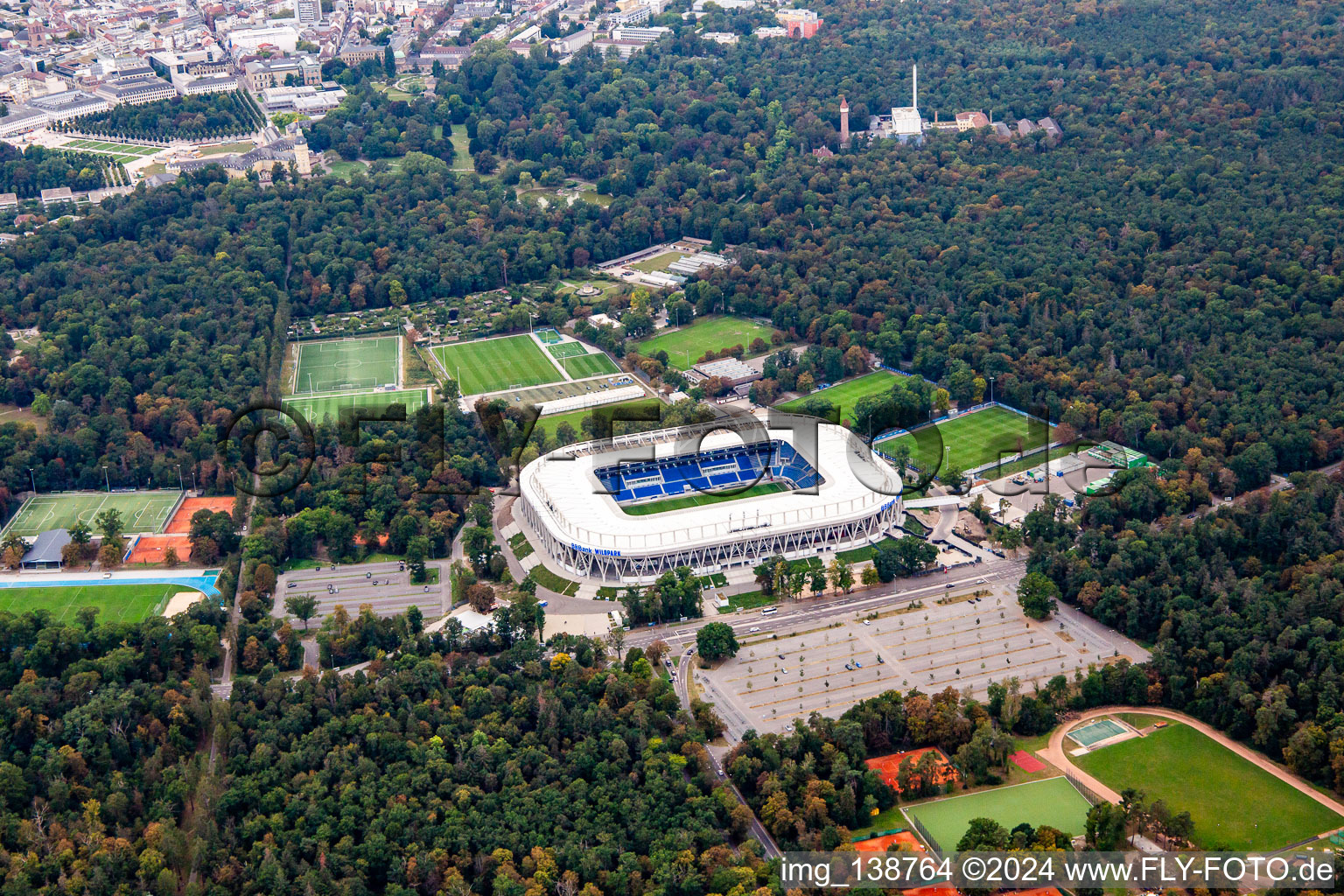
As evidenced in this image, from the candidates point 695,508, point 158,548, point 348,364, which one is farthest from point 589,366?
point 158,548

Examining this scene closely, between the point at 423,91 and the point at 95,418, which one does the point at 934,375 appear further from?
the point at 423,91

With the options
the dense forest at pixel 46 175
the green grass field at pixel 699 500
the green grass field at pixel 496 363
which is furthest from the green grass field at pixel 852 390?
the dense forest at pixel 46 175

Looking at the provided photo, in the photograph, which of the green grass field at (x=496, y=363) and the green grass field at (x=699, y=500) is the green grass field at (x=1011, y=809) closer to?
the green grass field at (x=699, y=500)

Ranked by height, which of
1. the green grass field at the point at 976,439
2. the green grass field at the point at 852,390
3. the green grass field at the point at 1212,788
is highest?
the green grass field at the point at 852,390

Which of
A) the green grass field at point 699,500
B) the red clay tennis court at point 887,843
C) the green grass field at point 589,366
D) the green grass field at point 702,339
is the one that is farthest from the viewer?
the green grass field at point 702,339

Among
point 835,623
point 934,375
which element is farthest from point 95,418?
point 934,375

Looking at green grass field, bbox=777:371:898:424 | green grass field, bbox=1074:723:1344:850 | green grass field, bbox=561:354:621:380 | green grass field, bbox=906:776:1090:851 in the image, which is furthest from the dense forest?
green grass field, bbox=1074:723:1344:850

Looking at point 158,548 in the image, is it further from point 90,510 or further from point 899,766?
point 899,766
